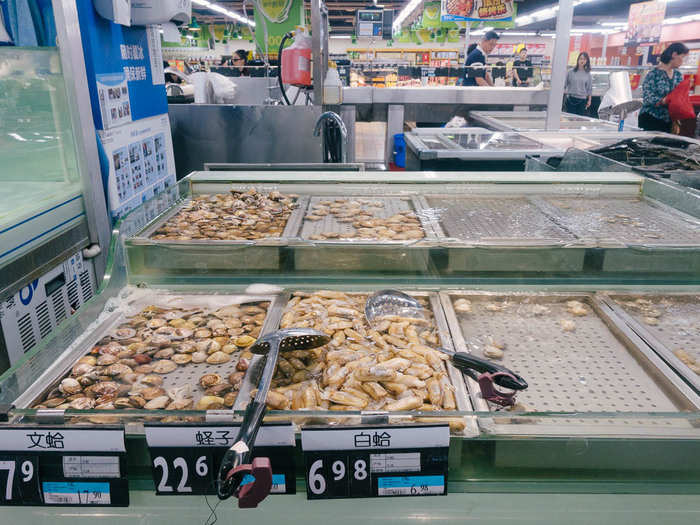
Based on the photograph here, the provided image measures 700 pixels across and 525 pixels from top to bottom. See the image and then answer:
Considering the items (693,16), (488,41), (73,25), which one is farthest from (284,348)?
(693,16)

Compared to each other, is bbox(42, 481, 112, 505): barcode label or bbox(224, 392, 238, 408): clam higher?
bbox(224, 392, 238, 408): clam

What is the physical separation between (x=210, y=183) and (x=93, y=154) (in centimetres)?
68

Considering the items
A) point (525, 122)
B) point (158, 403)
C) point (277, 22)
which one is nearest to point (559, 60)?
point (525, 122)

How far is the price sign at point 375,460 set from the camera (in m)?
0.88

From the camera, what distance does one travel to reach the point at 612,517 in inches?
37.1

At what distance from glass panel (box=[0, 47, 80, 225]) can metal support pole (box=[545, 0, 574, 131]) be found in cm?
399

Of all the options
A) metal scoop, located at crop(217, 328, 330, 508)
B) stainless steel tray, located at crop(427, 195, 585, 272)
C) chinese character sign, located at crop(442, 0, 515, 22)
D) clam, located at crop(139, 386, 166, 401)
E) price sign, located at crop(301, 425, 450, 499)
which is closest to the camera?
metal scoop, located at crop(217, 328, 330, 508)

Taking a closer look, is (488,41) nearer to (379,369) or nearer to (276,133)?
(276,133)

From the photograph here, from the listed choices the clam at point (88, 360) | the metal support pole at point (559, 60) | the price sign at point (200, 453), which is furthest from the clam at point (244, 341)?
the metal support pole at point (559, 60)

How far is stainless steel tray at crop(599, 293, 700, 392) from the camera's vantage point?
48.5 inches

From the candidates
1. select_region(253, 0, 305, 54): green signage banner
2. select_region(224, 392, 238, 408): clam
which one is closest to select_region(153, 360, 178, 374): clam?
select_region(224, 392, 238, 408): clam

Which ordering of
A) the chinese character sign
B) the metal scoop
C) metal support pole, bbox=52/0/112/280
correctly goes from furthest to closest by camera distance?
1. the chinese character sign
2. metal support pole, bbox=52/0/112/280
3. the metal scoop

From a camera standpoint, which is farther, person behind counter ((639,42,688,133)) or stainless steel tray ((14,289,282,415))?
person behind counter ((639,42,688,133))

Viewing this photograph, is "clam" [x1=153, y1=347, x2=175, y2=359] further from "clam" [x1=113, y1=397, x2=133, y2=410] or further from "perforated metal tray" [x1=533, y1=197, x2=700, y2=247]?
"perforated metal tray" [x1=533, y1=197, x2=700, y2=247]
